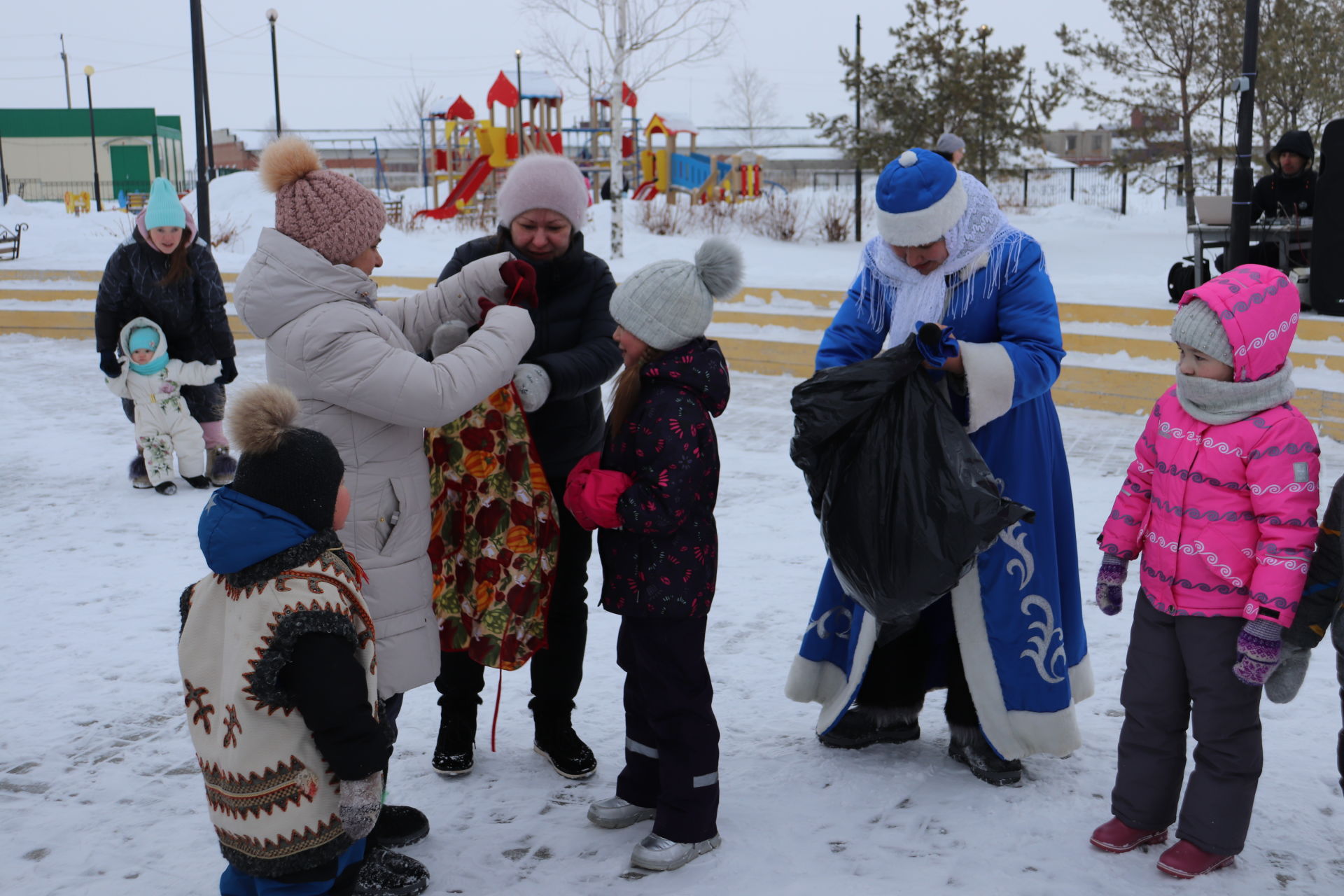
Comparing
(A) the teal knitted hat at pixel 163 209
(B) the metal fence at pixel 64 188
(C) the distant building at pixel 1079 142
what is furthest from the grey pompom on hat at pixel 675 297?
(C) the distant building at pixel 1079 142

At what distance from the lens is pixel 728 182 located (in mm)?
25156

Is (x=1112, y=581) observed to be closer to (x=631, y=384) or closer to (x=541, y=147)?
(x=631, y=384)

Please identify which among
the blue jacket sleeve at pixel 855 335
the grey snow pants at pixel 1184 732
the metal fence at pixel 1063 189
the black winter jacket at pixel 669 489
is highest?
the metal fence at pixel 1063 189

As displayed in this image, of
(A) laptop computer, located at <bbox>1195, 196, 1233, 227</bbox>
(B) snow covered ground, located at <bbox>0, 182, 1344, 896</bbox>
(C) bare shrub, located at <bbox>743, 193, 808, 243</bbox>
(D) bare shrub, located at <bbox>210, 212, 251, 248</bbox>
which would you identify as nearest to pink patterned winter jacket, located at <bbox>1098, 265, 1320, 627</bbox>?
(B) snow covered ground, located at <bbox>0, 182, 1344, 896</bbox>

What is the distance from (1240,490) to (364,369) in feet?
6.32

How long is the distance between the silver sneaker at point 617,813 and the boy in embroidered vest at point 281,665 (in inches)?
34.3

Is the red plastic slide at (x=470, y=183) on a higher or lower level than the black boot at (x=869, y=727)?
higher

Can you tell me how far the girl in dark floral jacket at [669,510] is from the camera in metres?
2.58

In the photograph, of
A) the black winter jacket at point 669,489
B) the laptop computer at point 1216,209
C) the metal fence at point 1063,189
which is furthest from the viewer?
the metal fence at point 1063,189

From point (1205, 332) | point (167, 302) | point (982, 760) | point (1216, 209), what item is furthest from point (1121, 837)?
point (1216, 209)

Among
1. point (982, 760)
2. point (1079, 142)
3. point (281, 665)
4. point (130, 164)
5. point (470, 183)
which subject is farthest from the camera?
point (1079, 142)

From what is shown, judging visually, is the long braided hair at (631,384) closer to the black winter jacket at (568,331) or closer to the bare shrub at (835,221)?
the black winter jacket at (568,331)

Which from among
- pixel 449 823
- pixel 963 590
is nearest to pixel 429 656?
pixel 449 823

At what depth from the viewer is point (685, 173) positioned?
25.0 metres
